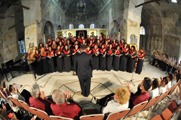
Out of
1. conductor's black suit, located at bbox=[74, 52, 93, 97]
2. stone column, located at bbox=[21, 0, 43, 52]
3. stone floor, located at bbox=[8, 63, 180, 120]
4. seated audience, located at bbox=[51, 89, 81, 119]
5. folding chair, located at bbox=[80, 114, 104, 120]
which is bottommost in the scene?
stone floor, located at bbox=[8, 63, 180, 120]

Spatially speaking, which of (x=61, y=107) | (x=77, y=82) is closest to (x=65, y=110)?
(x=61, y=107)

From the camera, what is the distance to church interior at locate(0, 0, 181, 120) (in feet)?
9.64

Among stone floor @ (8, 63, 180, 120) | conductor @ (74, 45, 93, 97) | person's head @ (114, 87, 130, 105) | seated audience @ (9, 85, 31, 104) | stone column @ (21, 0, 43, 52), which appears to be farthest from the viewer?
stone column @ (21, 0, 43, 52)

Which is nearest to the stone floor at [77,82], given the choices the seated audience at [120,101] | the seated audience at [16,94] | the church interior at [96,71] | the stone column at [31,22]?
the church interior at [96,71]

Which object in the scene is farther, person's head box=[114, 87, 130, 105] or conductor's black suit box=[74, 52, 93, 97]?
conductor's black suit box=[74, 52, 93, 97]

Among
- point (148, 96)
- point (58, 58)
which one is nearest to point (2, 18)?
point (58, 58)

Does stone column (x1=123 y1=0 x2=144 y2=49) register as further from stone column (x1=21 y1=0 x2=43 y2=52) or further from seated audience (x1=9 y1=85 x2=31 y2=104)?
seated audience (x1=9 y1=85 x2=31 y2=104)

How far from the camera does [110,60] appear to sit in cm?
770

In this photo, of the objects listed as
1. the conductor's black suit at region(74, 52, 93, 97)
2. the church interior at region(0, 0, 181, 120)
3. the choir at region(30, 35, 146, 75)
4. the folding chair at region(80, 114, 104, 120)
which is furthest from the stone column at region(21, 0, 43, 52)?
the folding chair at region(80, 114, 104, 120)

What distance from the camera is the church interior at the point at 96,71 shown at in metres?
2.94

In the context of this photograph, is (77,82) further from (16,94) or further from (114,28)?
(114,28)

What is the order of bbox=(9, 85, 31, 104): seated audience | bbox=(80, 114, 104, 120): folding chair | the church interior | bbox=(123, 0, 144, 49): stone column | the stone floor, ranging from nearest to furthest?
bbox=(80, 114, 104, 120): folding chair < the church interior < bbox=(9, 85, 31, 104): seated audience < the stone floor < bbox=(123, 0, 144, 49): stone column

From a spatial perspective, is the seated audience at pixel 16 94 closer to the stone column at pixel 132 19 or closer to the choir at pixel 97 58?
the choir at pixel 97 58

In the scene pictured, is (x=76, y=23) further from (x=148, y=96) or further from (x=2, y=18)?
(x=148, y=96)
